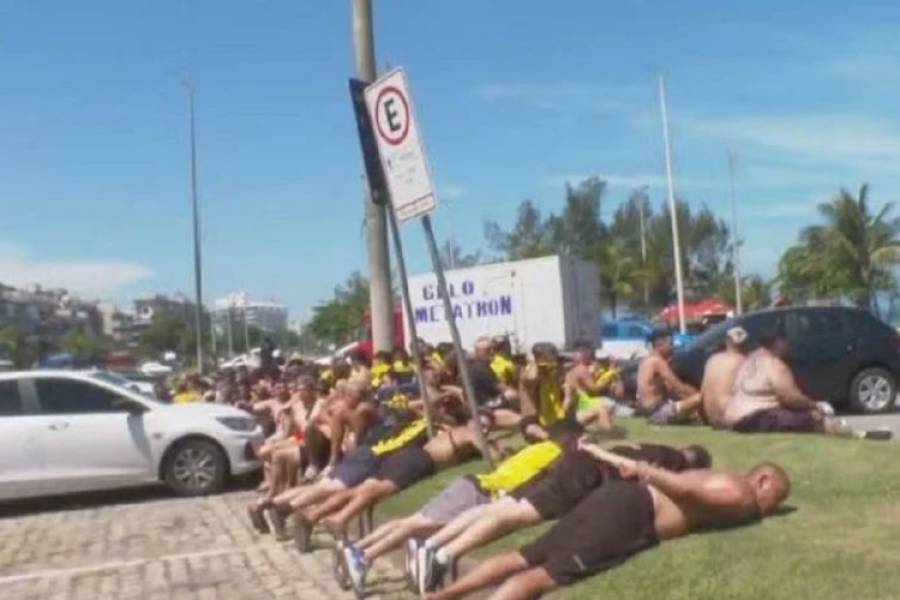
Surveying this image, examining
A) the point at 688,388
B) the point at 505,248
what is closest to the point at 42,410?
the point at 688,388

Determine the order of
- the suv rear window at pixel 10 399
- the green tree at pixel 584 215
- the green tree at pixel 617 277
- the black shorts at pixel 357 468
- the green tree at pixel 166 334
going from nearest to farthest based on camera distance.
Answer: the black shorts at pixel 357 468 < the suv rear window at pixel 10 399 < the green tree at pixel 617 277 < the green tree at pixel 584 215 < the green tree at pixel 166 334

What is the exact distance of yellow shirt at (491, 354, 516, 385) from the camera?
49.4 feet

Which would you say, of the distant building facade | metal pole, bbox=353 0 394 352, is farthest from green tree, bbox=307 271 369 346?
metal pole, bbox=353 0 394 352

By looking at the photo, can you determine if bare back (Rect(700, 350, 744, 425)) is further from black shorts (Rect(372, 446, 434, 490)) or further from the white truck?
the white truck

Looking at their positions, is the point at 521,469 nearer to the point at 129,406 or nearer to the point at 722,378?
the point at 722,378

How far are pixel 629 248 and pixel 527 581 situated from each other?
6932cm

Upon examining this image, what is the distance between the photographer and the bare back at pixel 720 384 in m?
12.2

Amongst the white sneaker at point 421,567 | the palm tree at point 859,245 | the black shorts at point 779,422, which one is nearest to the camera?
the white sneaker at point 421,567

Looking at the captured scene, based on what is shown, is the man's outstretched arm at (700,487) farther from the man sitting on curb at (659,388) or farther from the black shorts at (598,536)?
the man sitting on curb at (659,388)

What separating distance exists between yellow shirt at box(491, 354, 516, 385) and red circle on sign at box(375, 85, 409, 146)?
571cm

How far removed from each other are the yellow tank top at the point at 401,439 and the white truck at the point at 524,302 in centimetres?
1624

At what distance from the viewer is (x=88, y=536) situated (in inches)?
502

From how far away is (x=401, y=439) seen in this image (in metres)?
10.6

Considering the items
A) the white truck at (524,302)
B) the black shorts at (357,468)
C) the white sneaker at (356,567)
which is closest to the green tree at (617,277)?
the white truck at (524,302)
